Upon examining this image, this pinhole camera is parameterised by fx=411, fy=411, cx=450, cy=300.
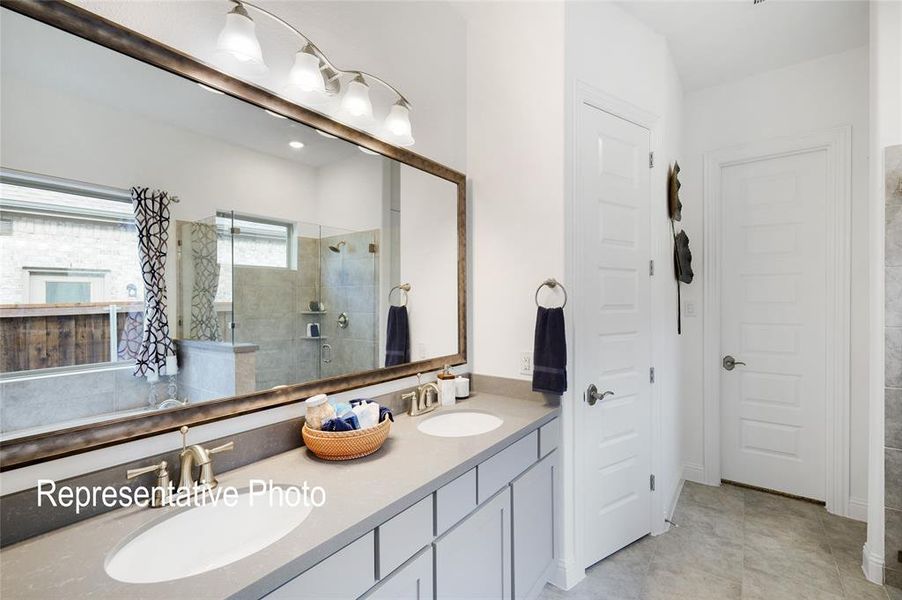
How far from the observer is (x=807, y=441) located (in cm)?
278

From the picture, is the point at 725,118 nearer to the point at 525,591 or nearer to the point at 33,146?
the point at 525,591

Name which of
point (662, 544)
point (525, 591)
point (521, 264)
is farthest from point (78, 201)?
point (662, 544)

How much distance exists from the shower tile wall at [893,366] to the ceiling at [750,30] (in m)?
0.99

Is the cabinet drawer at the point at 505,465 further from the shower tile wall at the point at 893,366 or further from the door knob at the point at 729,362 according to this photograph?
the door knob at the point at 729,362

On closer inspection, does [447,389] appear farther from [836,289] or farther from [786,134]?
[786,134]

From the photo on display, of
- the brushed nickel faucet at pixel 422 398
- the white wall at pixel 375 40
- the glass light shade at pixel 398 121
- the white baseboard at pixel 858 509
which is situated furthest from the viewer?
the white baseboard at pixel 858 509

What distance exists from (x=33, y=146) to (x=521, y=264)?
1756 mm

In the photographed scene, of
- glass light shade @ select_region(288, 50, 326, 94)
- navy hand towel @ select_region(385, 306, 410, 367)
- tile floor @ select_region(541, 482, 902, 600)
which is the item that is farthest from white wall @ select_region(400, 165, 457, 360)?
tile floor @ select_region(541, 482, 902, 600)

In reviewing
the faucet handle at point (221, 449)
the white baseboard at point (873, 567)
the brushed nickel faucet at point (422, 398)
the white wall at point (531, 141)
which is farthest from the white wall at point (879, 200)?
the faucet handle at point (221, 449)

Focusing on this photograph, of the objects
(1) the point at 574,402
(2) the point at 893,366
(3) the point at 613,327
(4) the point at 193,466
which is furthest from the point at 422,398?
(2) the point at 893,366

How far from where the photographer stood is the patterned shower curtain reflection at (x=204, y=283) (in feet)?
3.87

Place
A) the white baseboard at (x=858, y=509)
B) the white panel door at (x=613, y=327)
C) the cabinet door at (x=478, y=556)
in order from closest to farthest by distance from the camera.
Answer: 1. the cabinet door at (x=478, y=556)
2. the white panel door at (x=613, y=327)
3. the white baseboard at (x=858, y=509)

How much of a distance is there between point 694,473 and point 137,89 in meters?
3.82

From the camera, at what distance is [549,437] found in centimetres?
186
